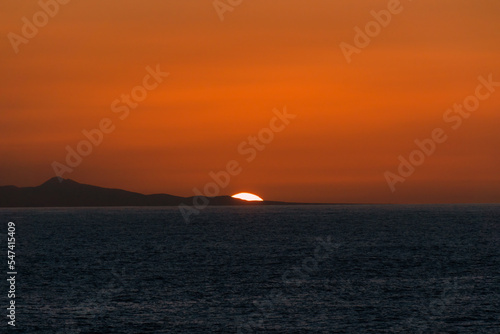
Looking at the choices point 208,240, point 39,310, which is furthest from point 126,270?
point 208,240

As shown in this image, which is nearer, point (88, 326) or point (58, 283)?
point (88, 326)

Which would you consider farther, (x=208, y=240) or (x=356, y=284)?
(x=208, y=240)

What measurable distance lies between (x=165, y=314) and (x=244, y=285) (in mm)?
18233

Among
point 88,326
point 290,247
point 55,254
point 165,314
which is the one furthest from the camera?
point 290,247

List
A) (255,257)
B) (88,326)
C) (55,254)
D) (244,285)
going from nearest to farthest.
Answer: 1. (88,326)
2. (244,285)
3. (255,257)
4. (55,254)

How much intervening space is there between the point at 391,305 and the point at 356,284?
13629 millimetres

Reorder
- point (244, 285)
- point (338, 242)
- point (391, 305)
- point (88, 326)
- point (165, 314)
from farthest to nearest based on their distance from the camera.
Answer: point (338, 242)
point (244, 285)
point (391, 305)
point (165, 314)
point (88, 326)

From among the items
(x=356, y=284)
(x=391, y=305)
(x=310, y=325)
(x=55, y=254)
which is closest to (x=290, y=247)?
(x=55, y=254)

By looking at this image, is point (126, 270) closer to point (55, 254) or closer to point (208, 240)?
point (55, 254)

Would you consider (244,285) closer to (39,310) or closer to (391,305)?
(391,305)

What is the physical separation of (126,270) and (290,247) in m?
47.1

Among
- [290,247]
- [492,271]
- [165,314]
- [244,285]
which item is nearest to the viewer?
[165,314]

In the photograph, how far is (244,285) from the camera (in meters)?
80.4

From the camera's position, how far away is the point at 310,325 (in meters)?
59.2
